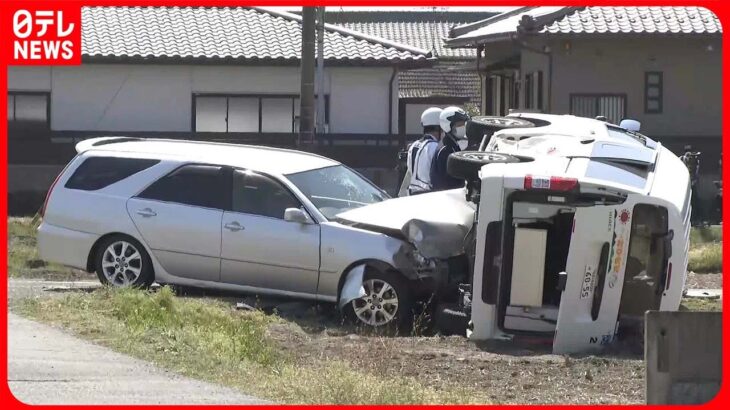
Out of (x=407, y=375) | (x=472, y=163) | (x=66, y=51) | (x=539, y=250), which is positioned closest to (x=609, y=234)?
(x=539, y=250)

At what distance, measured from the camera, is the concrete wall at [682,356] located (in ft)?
21.8

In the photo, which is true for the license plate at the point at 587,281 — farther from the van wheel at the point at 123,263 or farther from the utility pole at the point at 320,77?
the utility pole at the point at 320,77

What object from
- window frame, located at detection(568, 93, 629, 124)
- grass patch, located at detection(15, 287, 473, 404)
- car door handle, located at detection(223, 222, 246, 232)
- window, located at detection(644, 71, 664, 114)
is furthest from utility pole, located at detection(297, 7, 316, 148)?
grass patch, located at detection(15, 287, 473, 404)

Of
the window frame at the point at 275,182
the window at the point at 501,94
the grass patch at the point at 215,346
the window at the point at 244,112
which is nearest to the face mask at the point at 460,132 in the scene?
the window frame at the point at 275,182

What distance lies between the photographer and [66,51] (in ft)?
91.4

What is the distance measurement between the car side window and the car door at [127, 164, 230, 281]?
123 millimetres

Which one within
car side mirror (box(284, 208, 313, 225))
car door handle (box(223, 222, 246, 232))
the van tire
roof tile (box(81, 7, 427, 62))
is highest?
roof tile (box(81, 7, 427, 62))

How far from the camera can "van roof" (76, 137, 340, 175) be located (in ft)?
41.0

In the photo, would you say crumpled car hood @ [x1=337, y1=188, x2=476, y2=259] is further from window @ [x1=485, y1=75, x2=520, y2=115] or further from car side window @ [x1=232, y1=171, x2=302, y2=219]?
window @ [x1=485, y1=75, x2=520, y2=115]

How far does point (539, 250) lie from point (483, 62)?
76.1 feet

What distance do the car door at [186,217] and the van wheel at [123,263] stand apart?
0.18m

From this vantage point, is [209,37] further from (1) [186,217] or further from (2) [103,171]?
(1) [186,217]

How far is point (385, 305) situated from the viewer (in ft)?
36.7

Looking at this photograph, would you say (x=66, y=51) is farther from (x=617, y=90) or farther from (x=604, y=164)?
(x=604, y=164)
